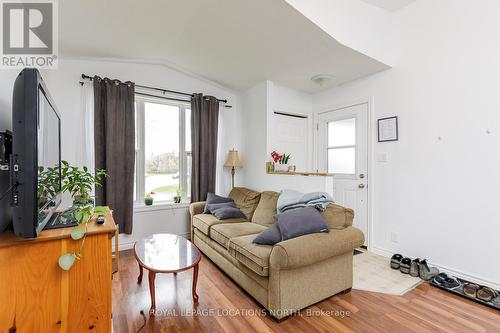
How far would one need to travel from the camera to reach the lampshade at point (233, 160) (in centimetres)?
389

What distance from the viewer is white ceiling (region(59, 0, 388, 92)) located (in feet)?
7.36

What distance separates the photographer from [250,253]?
6.54ft

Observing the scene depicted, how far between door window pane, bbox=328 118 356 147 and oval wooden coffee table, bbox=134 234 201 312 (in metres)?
2.66

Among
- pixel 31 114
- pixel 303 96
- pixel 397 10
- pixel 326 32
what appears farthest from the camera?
pixel 303 96

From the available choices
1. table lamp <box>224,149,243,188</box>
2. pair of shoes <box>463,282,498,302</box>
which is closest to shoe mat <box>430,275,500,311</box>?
pair of shoes <box>463,282,498,302</box>

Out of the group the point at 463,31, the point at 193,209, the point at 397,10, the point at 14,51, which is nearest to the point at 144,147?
the point at 193,209

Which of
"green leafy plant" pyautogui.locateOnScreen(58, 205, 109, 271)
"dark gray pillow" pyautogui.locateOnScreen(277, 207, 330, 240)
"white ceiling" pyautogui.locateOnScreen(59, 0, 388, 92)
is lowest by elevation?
"dark gray pillow" pyautogui.locateOnScreen(277, 207, 330, 240)

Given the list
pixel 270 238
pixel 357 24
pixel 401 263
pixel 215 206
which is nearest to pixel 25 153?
pixel 270 238

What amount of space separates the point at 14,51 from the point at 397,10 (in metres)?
3.98

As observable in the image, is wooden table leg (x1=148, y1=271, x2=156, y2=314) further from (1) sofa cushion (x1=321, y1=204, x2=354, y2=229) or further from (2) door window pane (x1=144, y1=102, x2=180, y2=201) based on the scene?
(2) door window pane (x1=144, y1=102, x2=180, y2=201)

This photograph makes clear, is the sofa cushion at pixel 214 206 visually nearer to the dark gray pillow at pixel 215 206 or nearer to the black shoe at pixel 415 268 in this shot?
the dark gray pillow at pixel 215 206

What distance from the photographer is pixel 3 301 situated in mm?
916

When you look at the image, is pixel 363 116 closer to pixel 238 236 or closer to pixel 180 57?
pixel 238 236

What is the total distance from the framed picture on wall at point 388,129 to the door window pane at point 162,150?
295 cm
